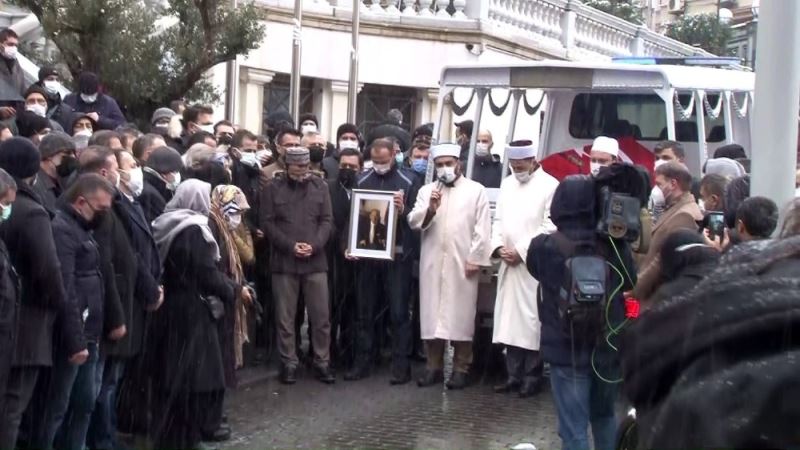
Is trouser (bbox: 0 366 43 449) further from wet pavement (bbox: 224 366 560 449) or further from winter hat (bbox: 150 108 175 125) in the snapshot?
winter hat (bbox: 150 108 175 125)

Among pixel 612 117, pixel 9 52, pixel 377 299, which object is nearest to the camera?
pixel 9 52

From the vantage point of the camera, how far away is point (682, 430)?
1777 mm

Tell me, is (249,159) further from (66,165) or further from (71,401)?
(71,401)

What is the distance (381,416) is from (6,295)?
4.19m

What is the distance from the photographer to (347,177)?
12.6m

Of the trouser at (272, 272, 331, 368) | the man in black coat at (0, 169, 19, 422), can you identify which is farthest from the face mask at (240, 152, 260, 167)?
the man in black coat at (0, 169, 19, 422)

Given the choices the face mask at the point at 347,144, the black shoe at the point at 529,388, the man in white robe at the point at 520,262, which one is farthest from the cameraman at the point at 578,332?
the face mask at the point at 347,144

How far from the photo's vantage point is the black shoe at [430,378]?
12.1 m

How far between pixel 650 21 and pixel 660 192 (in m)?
32.7

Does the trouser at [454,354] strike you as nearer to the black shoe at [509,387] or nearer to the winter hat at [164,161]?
the black shoe at [509,387]

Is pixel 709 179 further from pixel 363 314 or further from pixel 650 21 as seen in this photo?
pixel 650 21

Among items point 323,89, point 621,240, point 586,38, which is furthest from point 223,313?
point 586,38

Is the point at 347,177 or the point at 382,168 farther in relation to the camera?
the point at 347,177

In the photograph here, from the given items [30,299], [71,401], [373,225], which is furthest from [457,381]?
[30,299]
